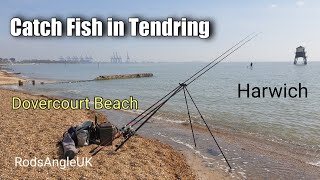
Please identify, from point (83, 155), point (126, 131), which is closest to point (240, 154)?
point (126, 131)

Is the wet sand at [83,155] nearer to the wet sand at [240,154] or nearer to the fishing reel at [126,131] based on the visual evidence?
the fishing reel at [126,131]

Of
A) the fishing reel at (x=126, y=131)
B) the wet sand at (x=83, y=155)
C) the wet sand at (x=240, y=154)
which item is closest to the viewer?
the wet sand at (x=83, y=155)

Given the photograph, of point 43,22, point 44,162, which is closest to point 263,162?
point 44,162

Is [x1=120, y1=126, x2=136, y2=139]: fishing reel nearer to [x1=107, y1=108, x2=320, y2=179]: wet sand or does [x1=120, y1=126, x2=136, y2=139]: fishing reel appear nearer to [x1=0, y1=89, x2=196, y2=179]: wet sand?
[x1=0, y1=89, x2=196, y2=179]: wet sand

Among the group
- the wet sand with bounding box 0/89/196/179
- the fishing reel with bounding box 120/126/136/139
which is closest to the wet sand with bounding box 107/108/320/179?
the wet sand with bounding box 0/89/196/179

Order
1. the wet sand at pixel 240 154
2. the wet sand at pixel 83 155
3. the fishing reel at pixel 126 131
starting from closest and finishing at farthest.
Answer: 1. the wet sand at pixel 83 155
2. the wet sand at pixel 240 154
3. the fishing reel at pixel 126 131

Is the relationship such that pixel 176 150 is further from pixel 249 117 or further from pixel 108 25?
pixel 249 117

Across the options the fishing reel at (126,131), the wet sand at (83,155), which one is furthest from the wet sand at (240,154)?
the fishing reel at (126,131)

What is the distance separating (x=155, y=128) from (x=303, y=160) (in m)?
8.53

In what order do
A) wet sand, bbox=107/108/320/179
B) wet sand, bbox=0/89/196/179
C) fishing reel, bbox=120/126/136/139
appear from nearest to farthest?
wet sand, bbox=0/89/196/179
wet sand, bbox=107/108/320/179
fishing reel, bbox=120/126/136/139

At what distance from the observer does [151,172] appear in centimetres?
998

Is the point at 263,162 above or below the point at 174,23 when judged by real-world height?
below

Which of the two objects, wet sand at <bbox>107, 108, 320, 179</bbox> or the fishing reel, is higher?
the fishing reel

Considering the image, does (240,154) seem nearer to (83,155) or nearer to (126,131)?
(126,131)
